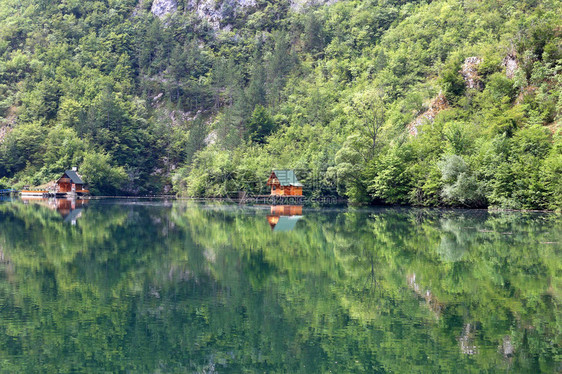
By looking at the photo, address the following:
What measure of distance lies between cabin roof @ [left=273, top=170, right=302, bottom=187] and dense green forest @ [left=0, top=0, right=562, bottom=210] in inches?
150

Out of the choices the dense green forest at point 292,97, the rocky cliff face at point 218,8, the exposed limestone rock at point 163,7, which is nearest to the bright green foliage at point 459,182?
the dense green forest at point 292,97

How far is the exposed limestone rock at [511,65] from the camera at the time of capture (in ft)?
212

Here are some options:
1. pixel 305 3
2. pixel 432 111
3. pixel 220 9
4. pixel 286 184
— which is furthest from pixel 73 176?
pixel 305 3

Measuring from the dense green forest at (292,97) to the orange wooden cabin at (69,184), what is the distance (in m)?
2.89

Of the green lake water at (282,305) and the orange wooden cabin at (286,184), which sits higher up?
the orange wooden cabin at (286,184)

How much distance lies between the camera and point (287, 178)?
7581 cm

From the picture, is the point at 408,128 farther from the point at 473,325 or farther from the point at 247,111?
the point at 473,325

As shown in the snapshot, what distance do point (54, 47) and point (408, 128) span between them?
92621 mm

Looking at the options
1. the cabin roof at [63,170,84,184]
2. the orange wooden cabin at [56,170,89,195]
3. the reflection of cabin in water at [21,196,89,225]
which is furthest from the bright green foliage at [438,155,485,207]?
the orange wooden cabin at [56,170,89,195]

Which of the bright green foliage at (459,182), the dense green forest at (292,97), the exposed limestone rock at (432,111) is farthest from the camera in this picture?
the exposed limestone rock at (432,111)

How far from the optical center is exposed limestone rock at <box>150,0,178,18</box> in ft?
A: 483

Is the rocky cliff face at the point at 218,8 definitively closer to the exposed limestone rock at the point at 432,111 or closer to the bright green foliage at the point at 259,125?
the bright green foliage at the point at 259,125

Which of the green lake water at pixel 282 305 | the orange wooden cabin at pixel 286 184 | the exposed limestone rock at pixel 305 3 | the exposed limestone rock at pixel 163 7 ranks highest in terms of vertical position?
the exposed limestone rock at pixel 163 7

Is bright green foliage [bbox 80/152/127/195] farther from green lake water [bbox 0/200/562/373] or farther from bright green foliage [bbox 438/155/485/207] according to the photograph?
green lake water [bbox 0/200/562/373]
